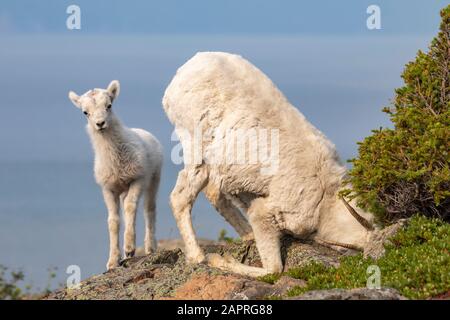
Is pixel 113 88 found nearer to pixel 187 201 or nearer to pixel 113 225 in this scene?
pixel 113 225

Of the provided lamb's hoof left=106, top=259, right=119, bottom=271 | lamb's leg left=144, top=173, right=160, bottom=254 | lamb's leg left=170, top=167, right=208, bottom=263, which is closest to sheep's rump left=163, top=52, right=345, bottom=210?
lamb's leg left=170, top=167, right=208, bottom=263

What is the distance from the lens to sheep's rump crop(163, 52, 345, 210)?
1451 centimetres

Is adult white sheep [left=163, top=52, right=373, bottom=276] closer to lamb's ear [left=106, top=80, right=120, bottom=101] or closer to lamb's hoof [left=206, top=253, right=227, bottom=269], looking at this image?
lamb's hoof [left=206, top=253, right=227, bottom=269]

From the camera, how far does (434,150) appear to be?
1377 centimetres

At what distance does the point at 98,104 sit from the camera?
15.7 m

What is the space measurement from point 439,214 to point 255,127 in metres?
3.55

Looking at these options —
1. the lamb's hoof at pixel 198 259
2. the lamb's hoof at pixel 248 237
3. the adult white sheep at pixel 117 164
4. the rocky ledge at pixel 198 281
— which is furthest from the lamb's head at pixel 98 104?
the lamb's hoof at pixel 248 237

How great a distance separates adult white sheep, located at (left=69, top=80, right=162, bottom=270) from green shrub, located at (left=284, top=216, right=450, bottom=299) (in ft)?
11.7

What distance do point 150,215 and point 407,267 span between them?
6.71 m

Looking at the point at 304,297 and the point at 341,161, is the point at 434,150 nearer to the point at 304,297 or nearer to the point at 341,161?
the point at 341,161

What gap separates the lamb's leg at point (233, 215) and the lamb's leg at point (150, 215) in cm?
190
